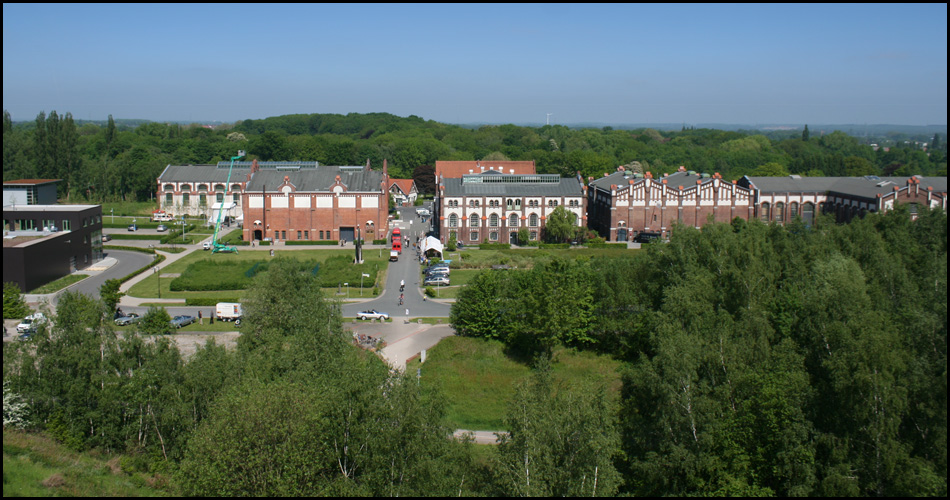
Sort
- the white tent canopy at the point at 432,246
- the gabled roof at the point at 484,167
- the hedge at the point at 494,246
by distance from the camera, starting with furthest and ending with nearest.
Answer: the gabled roof at the point at 484,167, the hedge at the point at 494,246, the white tent canopy at the point at 432,246

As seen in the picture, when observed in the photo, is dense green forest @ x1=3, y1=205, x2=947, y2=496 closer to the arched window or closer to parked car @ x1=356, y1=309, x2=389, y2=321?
parked car @ x1=356, y1=309, x2=389, y2=321

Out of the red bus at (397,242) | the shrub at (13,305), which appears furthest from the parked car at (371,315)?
the red bus at (397,242)

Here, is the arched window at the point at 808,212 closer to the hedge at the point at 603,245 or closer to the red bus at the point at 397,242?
the hedge at the point at 603,245

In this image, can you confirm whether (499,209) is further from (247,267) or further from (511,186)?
(247,267)

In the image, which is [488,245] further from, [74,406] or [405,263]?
[74,406]

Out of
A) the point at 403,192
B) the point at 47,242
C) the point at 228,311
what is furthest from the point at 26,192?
the point at 403,192
